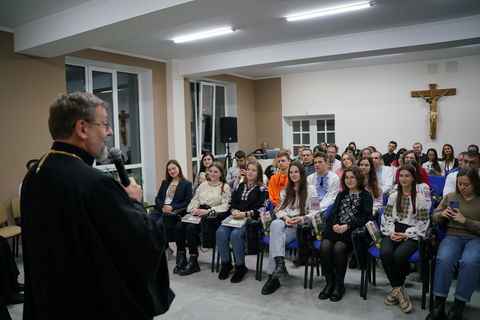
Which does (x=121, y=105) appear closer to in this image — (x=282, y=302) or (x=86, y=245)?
(x=282, y=302)

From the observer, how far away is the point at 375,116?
30.7 ft

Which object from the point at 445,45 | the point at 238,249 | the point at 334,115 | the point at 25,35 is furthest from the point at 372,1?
the point at 334,115

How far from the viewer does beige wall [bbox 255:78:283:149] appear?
34.9ft

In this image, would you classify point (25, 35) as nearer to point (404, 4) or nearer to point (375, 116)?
point (404, 4)

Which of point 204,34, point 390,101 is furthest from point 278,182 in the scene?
point 390,101

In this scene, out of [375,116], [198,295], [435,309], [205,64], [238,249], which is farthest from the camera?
[375,116]

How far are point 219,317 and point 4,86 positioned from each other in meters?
4.18

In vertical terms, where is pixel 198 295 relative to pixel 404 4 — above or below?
below

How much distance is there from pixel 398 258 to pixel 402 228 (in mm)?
321

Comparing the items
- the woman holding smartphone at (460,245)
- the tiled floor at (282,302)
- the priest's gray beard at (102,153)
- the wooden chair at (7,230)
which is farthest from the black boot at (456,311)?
the wooden chair at (7,230)

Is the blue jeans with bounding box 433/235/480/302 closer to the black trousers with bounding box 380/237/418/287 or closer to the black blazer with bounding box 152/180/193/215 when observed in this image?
the black trousers with bounding box 380/237/418/287

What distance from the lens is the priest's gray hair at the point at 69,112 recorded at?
52.8 inches

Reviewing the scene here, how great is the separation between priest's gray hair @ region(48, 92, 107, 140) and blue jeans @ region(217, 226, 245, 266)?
2.82 metres

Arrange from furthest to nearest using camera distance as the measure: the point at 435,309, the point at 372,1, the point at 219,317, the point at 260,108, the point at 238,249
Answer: the point at 260,108
the point at 372,1
the point at 238,249
the point at 219,317
the point at 435,309
